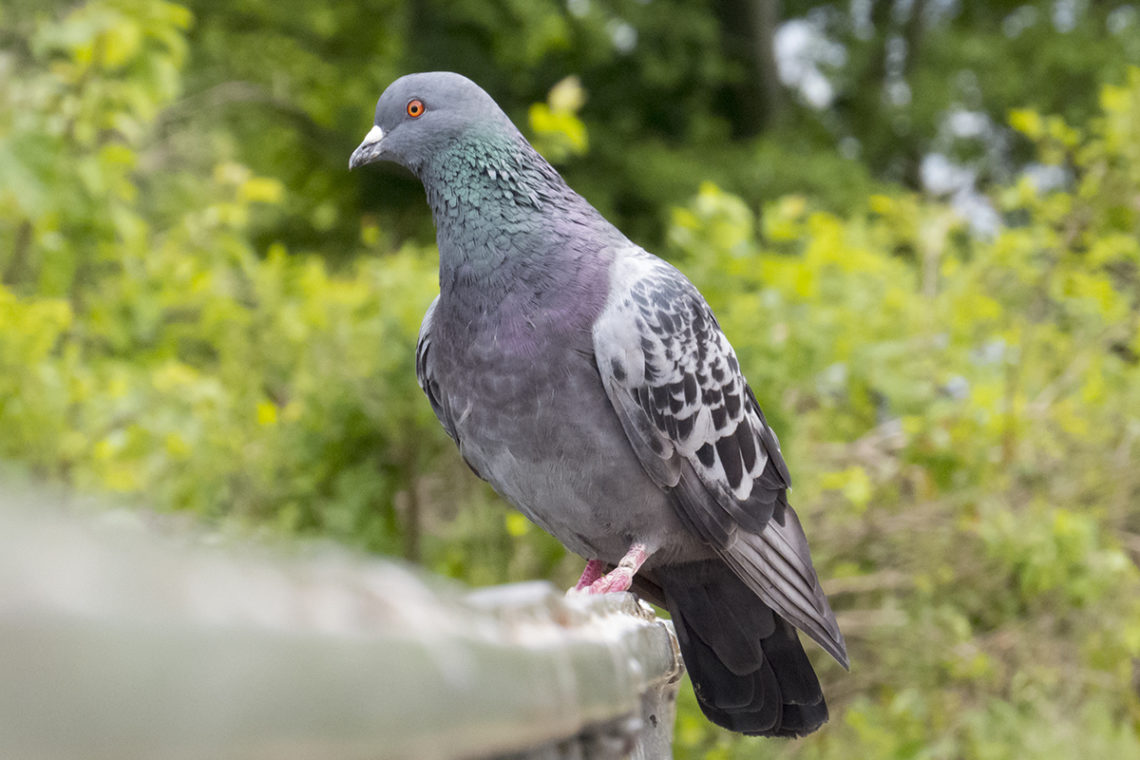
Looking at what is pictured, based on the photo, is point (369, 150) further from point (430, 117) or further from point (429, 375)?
point (429, 375)

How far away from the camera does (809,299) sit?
417 centimetres

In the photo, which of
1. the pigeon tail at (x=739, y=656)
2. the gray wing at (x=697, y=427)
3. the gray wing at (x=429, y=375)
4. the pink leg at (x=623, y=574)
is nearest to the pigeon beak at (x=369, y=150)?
the gray wing at (x=429, y=375)

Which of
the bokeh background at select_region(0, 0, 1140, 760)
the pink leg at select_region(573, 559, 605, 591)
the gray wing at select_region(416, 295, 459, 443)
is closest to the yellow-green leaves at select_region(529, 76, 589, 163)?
the bokeh background at select_region(0, 0, 1140, 760)

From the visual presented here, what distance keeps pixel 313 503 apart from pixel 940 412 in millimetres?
2336

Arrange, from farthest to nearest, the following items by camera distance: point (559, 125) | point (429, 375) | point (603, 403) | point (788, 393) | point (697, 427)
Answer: point (788, 393), point (559, 125), point (429, 375), point (697, 427), point (603, 403)

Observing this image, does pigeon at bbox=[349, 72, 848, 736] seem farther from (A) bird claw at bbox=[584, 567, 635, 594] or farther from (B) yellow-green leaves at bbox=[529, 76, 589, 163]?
(B) yellow-green leaves at bbox=[529, 76, 589, 163]

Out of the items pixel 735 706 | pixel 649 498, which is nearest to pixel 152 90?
pixel 649 498

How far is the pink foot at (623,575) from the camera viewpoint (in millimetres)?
2150

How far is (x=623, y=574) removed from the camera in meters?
2.21

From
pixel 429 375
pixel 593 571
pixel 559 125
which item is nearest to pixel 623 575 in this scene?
pixel 593 571

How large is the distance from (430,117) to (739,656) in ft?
4.40

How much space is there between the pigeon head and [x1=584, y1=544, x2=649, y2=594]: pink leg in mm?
931

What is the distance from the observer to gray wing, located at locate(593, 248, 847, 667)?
86.0 inches

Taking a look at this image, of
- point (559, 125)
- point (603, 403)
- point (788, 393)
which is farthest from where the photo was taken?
point (788, 393)
